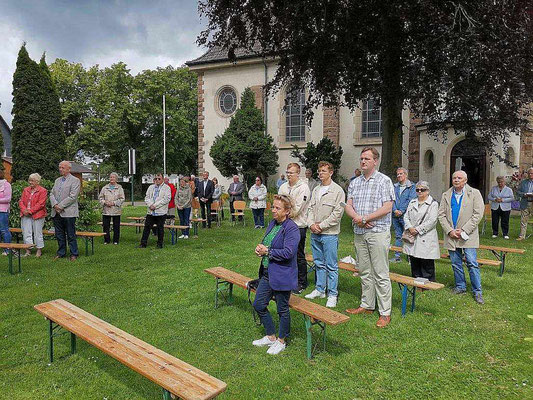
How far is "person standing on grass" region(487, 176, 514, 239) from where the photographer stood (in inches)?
480

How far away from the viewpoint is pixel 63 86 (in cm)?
3834

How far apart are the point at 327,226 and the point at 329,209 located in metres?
0.27

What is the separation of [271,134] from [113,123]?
18.6 metres

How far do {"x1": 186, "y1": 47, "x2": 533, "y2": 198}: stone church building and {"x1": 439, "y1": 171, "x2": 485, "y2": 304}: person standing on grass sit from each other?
1141 cm

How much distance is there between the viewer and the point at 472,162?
795 inches

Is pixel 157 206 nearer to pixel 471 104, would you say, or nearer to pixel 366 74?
pixel 366 74

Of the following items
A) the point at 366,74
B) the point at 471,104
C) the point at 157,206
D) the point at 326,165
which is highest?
the point at 366,74

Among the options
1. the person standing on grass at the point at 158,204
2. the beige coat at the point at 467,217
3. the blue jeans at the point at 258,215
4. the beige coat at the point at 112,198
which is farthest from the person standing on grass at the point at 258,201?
the beige coat at the point at 467,217

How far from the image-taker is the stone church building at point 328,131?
19.7 m

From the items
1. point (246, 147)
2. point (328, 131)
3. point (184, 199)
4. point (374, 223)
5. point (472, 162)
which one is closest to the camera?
point (374, 223)

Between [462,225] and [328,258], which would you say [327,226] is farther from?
[462,225]

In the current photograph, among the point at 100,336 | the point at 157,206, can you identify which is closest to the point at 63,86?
the point at 157,206

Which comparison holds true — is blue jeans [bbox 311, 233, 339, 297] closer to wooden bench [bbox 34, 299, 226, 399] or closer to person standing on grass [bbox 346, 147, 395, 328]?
person standing on grass [bbox 346, 147, 395, 328]

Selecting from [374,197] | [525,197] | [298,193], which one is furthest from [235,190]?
[374,197]
